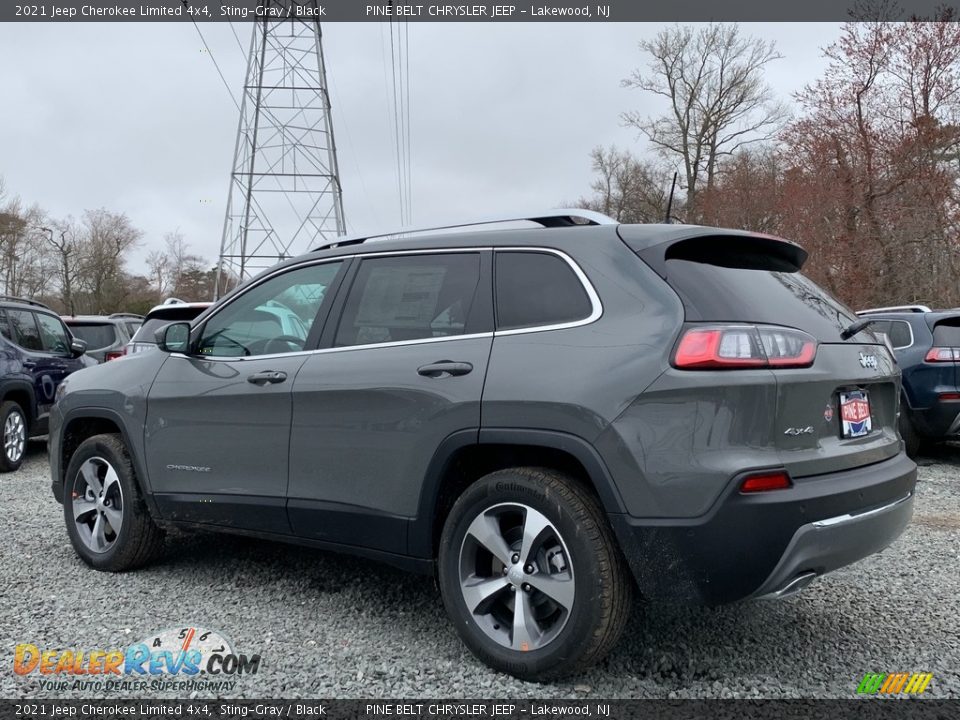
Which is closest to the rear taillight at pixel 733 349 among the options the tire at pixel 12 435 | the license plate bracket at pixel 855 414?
the license plate bracket at pixel 855 414

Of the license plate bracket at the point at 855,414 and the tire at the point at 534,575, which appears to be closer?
the tire at the point at 534,575

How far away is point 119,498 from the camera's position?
4363 millimetres

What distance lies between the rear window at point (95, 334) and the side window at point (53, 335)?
224cm

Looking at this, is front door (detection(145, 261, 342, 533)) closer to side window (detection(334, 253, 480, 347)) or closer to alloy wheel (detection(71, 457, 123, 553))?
side window (detection(334, 253, 480, 347))

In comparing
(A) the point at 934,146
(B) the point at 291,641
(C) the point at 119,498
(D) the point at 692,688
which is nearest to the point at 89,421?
(C) the point at 119,498

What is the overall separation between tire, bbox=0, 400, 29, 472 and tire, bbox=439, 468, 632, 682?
6.60 meters

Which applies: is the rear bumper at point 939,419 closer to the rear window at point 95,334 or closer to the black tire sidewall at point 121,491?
the black tire sidewall at point 121,491

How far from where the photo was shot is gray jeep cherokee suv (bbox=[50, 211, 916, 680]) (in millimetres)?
2562

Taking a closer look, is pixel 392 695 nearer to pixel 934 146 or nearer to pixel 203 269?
pixel 934 146

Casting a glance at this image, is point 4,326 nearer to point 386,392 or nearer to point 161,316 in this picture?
point 161,316

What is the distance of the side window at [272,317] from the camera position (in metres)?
3.77

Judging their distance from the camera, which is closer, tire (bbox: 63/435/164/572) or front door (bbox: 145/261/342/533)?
front door (bbox: 145/261/342/533)

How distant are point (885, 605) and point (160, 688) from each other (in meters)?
3.30

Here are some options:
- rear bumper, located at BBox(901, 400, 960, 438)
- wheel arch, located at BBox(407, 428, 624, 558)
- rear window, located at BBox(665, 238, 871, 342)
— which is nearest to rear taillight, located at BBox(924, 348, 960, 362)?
rear bumper, located at BBox(901, 400, 960, 438)
